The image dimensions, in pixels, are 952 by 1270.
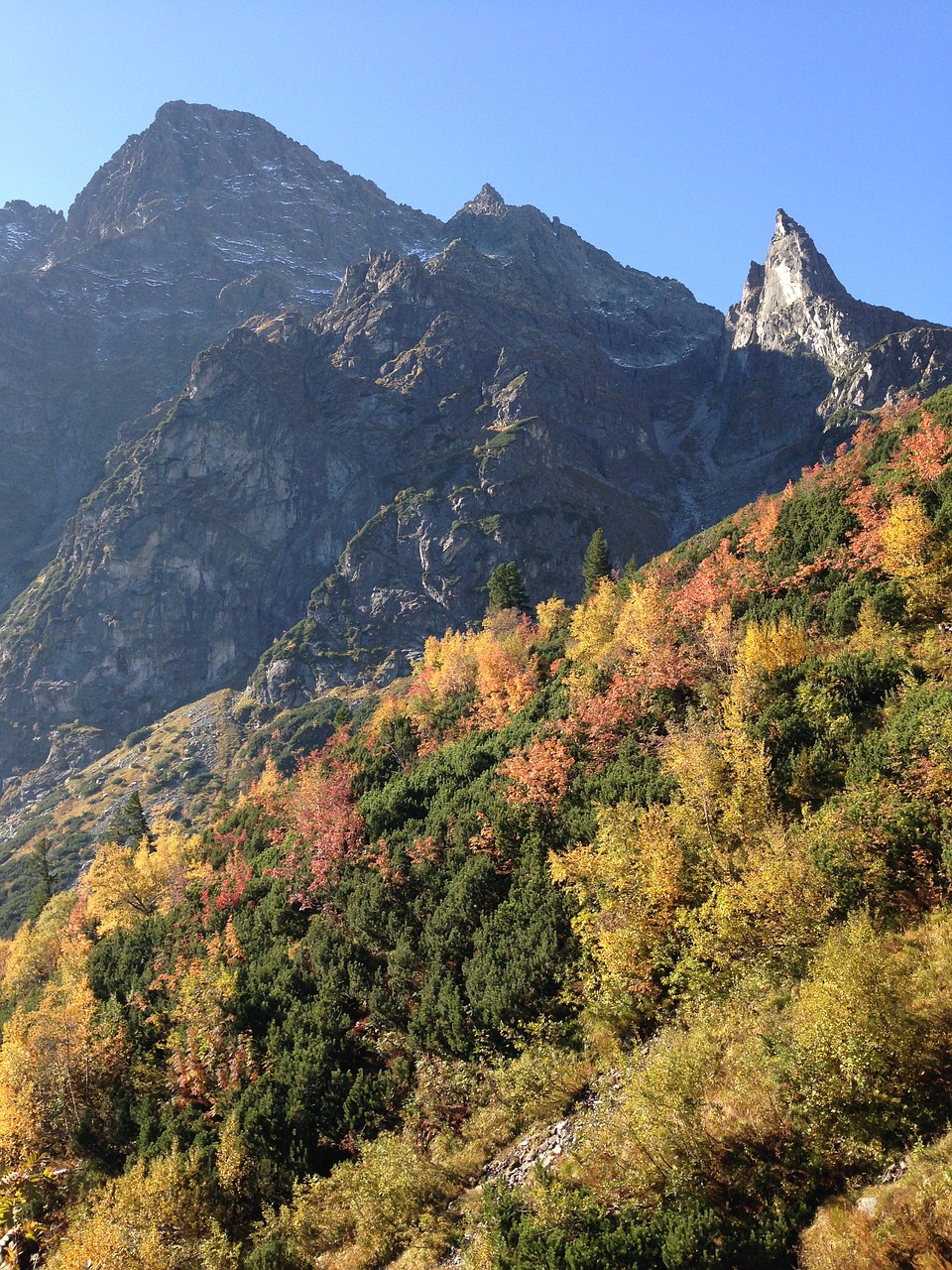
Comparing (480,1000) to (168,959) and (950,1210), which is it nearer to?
(950,1210)

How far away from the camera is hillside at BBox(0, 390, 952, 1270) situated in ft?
45.0

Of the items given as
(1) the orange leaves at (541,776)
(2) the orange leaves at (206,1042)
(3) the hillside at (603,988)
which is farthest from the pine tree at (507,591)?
(2) the orange leaves at (206,1042)

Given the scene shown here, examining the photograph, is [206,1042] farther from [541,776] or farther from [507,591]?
[507,591]

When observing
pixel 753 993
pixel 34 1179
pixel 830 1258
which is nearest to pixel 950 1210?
pixel 830 1258

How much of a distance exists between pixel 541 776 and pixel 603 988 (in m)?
10.8

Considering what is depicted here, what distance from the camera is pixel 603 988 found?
20.6 m

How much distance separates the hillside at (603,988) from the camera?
540 inches

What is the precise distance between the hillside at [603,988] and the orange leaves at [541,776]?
0.16m

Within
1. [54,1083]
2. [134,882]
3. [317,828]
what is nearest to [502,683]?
[317,828]

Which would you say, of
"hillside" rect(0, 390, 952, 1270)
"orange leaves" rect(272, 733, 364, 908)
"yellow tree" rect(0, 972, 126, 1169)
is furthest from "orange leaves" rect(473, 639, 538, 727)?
"yellow tree" rect(0, 972, 126, 1169)

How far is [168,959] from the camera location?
34.8 m

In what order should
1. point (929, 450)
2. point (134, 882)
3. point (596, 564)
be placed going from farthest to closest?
1. point (596, 564)
2. point (134, 882)
3. point (929, 450)

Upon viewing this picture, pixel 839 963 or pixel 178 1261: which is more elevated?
pixel 839 963

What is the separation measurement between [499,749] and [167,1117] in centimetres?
2014
